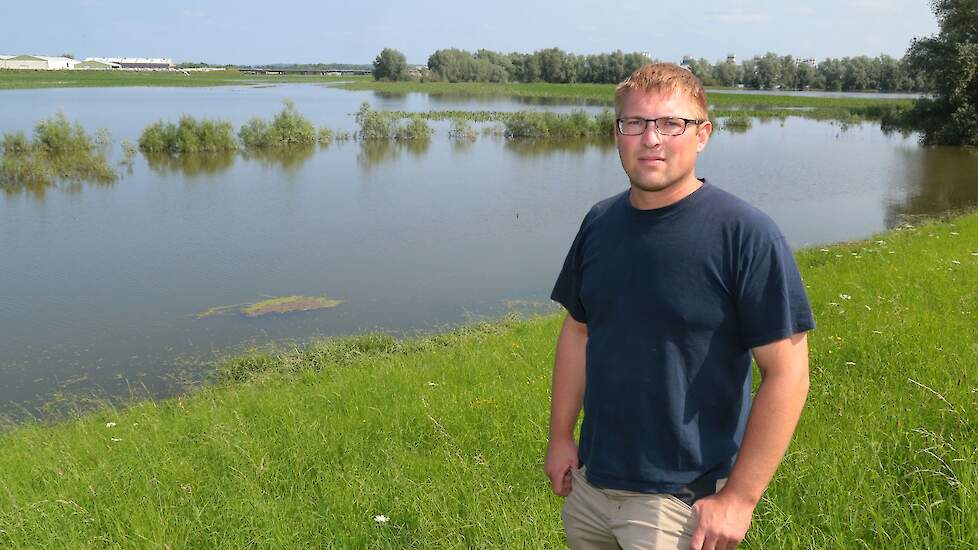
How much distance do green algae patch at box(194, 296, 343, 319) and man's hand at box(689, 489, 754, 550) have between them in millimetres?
10991

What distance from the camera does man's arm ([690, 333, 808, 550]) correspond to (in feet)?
6.02

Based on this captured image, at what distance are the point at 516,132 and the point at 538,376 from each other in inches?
1454

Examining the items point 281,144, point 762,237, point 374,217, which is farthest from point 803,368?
point 281,144

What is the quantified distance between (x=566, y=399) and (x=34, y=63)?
215 metres

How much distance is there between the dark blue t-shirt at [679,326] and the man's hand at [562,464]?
0.18 m

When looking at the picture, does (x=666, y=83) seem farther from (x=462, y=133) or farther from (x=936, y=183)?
(x=462, y=133)

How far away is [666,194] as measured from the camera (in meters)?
1.94

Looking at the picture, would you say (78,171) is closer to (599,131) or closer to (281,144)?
(281,144)

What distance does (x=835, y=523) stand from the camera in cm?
297

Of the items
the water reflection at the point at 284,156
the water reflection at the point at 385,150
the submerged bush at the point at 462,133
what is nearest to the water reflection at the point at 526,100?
the submerged bush at the point at 462,133

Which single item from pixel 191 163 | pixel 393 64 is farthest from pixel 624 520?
pixel 393 64

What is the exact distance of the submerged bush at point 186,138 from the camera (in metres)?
32.4

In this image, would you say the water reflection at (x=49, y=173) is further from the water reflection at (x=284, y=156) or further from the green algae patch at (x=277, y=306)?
the green algae patch at (x=277, y=306)

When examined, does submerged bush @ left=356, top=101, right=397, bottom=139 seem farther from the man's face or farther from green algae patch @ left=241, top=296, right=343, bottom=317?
the man's face
